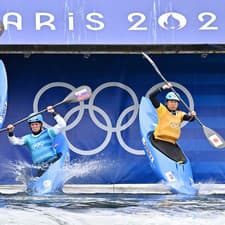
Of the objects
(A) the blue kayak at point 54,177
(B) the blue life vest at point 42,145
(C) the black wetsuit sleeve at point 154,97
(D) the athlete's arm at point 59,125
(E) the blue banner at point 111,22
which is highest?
(E) the blue banner at point 111,22

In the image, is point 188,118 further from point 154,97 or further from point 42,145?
point 42,145

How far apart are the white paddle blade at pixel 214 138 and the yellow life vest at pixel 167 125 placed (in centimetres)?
40

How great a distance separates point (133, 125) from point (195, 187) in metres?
1.41

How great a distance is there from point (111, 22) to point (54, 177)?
234 cm

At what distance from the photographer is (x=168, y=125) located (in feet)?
30.1

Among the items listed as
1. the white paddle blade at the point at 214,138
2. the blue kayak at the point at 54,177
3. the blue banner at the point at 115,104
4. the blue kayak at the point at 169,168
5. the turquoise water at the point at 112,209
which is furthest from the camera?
the blue banner at the point at 115,104

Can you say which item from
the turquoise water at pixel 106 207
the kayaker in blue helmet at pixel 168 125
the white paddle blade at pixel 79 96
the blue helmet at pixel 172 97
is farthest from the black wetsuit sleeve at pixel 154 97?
the turquoise water at pixel 106 207

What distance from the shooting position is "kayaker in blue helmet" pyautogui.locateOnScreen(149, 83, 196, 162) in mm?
9133

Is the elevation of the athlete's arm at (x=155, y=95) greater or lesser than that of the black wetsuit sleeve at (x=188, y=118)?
greater

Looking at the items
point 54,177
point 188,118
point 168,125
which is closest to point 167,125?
point 168,125

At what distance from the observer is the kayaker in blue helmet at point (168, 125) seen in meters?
9.13

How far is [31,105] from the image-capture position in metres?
9.83

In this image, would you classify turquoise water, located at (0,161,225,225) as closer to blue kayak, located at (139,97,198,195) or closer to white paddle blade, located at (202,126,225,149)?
blue kayak, located at (139,97,198,195)

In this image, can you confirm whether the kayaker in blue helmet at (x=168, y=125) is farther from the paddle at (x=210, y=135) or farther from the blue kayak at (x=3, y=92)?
the blue kayak at (x=3, y=92)
